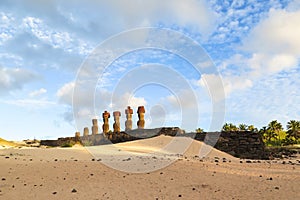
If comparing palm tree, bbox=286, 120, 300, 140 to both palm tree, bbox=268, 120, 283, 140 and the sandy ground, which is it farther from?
the sandy ground

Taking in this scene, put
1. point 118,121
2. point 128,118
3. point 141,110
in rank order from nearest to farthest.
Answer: point 141,110 → point 128,118 → point 118,121

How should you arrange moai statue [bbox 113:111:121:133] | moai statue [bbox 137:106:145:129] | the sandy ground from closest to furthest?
1. the sandy ground
2. moai statue [bbox 137:106:145:129]
3. moai statue [bbox 113:111:121:133]

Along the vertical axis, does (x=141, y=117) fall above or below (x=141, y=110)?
below

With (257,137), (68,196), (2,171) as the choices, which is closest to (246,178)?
(68,196)

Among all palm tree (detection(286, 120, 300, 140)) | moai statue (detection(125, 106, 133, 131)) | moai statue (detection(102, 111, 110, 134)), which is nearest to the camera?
moai statue (detection(125, 106, 133, 131))

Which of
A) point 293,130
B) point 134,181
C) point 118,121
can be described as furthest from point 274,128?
point 134,181

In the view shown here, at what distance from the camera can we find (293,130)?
6675cm

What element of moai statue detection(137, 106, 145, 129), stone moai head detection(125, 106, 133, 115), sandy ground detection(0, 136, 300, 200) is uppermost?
stone moai head detection(125, 106, 133, 115)

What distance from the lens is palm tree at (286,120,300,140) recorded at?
6520 centimetres

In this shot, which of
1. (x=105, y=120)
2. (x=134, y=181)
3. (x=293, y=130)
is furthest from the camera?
(x=293, y=130)

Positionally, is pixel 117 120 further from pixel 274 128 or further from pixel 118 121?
pixel 274 128

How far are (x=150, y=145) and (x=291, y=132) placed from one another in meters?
54.1

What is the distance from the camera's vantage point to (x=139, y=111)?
98.4 feet

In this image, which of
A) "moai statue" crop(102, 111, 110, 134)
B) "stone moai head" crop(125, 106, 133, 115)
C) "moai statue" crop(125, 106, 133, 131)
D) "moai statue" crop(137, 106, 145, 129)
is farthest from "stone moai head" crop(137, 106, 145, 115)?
"moai statue" crop(102, 111, 110, 134)
